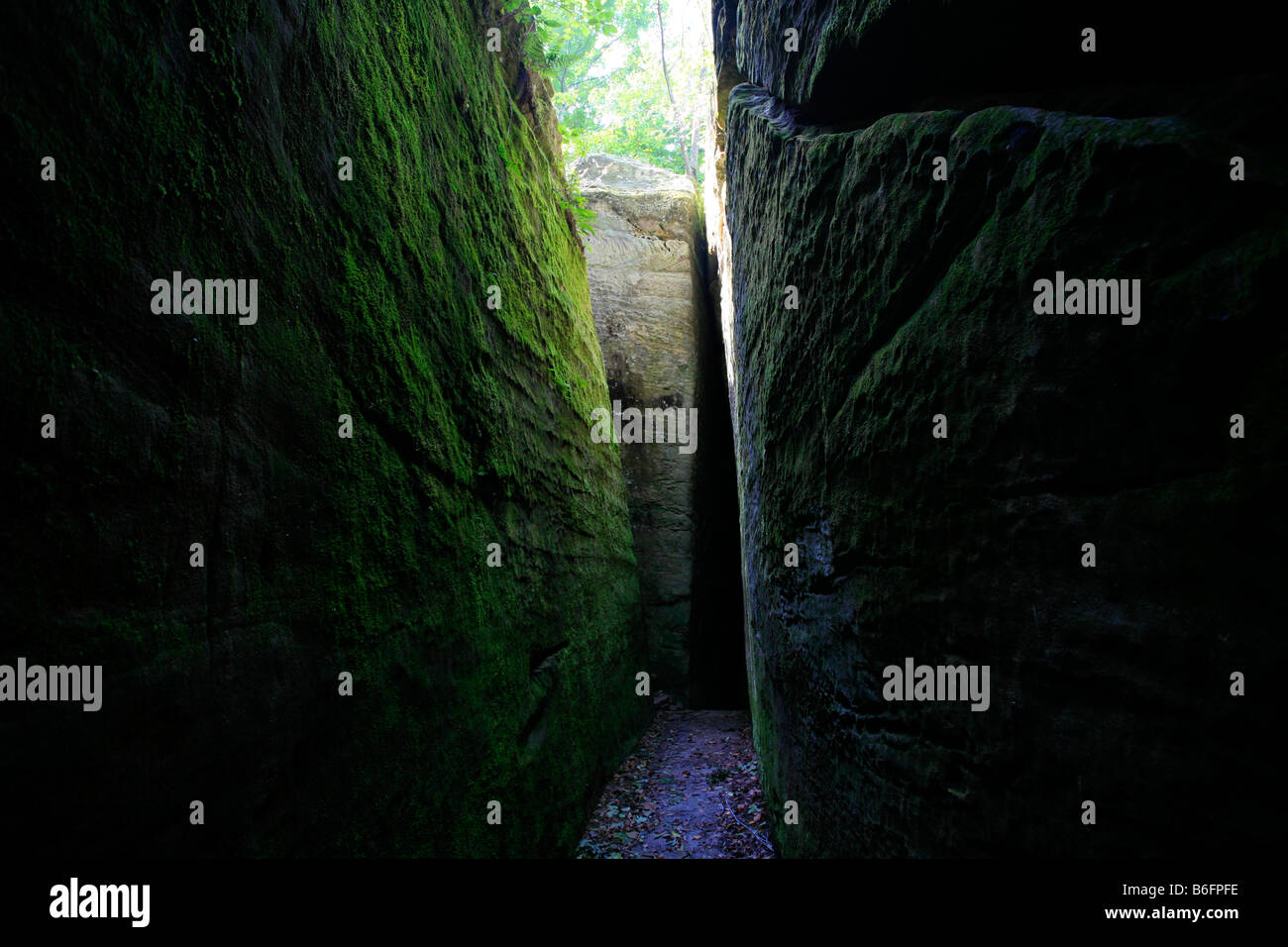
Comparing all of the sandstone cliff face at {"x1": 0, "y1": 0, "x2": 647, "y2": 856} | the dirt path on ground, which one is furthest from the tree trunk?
the sandstone cliff face at {"x1": 0, "y1": 0, "x2": 647, "y2": 856}

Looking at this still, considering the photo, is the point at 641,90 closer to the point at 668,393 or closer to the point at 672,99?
the point at 672,99

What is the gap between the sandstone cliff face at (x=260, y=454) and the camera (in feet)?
4.47

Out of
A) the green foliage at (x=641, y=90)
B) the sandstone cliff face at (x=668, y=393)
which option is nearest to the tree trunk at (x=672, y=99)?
the green foliage at (x=641, y=90)

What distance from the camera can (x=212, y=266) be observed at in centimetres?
185

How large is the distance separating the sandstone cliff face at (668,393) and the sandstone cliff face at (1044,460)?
8186 millimetres

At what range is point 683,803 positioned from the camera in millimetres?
6008

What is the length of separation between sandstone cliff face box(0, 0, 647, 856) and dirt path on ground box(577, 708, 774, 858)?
101 cm

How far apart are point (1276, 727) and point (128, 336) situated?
107 inches

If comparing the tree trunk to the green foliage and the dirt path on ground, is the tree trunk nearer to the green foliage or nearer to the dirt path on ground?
the green foliage

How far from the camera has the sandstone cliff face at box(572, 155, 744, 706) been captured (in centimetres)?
1143

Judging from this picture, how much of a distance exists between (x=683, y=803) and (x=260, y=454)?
→ 5.43 meters

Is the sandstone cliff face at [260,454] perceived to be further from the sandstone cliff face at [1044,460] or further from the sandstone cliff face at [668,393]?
the sandstone cliff face at [668,393]

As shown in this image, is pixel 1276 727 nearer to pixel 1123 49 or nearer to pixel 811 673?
pixel 1123 49
